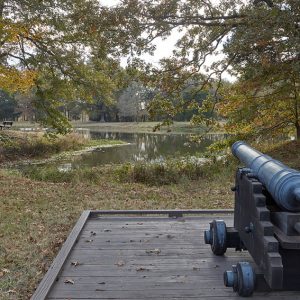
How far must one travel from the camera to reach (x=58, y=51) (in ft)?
46.4

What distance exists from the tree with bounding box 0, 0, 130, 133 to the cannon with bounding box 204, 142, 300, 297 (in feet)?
25.1

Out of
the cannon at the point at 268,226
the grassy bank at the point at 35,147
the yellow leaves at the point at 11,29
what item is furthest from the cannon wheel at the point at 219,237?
the grassy bank at the point at 35,147

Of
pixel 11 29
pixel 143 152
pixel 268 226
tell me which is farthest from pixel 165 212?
pixel 143 152

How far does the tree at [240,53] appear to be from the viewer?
884cm

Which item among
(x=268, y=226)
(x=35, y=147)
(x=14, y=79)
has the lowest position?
(x=35, y=147)

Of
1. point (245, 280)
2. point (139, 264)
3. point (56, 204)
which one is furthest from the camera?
point (56, 204)

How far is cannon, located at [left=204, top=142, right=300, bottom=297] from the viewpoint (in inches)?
120

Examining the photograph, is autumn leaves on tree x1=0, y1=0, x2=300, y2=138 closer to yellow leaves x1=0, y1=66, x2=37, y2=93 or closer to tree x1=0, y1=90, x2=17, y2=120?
yellow leaves x1=0, y1=66, x2=37, y2=93

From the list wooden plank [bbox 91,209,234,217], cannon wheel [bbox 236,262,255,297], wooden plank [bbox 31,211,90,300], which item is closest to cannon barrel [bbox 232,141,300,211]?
cannon wheel [bbox 236,262,255,297]

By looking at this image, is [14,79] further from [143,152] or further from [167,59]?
[143,152]

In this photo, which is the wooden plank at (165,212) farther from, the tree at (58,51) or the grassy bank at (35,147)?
the grassy bank at (35,147)

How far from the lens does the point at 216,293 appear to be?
3.54 metres

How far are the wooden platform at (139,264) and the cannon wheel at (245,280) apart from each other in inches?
5.4

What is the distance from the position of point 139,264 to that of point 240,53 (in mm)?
6922
